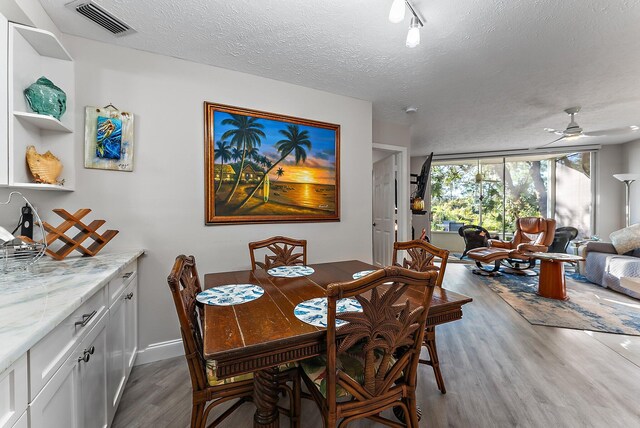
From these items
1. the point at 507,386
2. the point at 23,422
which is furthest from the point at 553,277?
the point at 23,422

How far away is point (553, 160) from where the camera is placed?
6.24 metres

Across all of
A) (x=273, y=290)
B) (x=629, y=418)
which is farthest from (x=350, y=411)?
(x=629, y=418)

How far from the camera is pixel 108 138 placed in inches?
81.3

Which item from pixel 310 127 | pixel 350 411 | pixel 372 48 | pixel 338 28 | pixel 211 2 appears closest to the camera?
pixel 350 411

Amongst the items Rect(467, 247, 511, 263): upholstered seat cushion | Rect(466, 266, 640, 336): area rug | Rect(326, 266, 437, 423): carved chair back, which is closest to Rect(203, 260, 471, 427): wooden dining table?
Rect(326, 266, 437, 423): carved chair back

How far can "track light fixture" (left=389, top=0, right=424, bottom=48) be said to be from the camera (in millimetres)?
1437

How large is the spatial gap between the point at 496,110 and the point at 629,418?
3.31m

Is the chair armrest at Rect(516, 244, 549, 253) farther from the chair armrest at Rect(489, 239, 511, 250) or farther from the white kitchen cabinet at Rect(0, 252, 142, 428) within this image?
the white kitchen cabinet at Rect(0, 252, 142, 428)

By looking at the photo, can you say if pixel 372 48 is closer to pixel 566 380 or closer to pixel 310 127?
pixel 310 127

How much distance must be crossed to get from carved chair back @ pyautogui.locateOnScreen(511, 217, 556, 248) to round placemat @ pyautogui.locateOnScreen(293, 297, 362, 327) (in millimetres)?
5285

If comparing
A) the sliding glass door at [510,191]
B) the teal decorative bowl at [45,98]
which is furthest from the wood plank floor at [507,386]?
the sliding glass door at [510,191]

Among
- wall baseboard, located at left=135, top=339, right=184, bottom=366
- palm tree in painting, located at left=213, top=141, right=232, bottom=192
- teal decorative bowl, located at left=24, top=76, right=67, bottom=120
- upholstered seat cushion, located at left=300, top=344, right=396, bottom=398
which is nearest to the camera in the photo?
upholstered seat cushion, located at left=300, top=344, right=396, bottom=398

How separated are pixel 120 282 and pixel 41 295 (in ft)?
2.18

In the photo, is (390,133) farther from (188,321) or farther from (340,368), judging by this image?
(188,321)
